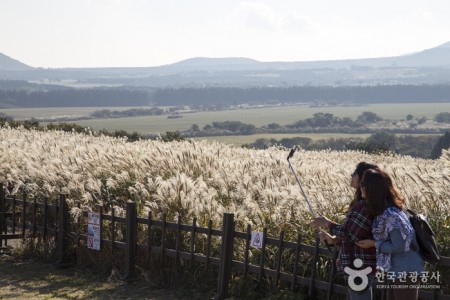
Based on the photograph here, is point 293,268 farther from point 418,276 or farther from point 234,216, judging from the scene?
point 418,276

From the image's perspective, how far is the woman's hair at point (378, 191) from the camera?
6820 mm

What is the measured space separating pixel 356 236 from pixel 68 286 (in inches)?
215

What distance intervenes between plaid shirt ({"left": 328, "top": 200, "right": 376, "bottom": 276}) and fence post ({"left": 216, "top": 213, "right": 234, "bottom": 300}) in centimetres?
246

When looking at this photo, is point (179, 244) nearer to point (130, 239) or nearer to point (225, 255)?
point (130, 239)

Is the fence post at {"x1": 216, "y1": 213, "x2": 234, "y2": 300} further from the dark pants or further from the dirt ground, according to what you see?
the dark pants

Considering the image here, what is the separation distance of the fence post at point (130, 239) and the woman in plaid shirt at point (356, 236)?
4096 millimetres

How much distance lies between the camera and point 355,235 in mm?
7219

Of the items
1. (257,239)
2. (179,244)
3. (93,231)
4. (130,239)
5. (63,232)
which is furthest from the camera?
(63,232)

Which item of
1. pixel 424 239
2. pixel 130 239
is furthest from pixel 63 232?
pixel 424 239

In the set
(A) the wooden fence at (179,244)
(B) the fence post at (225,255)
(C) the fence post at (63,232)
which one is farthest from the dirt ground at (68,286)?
(B) the fence post at (225,255)

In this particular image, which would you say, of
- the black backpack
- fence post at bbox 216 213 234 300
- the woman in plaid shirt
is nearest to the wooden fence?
fence post at bbox 216 213 234 300

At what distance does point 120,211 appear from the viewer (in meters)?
11.7

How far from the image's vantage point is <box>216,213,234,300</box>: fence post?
9695mm

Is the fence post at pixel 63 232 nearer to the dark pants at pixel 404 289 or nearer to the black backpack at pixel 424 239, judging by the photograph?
the dark pants at pixel 404 289
